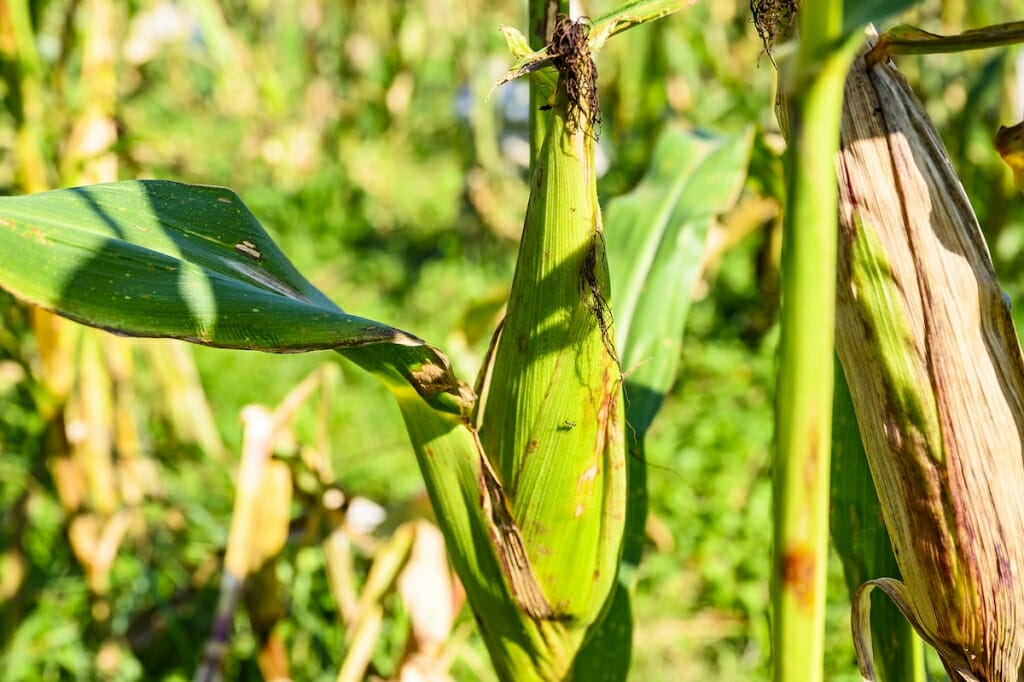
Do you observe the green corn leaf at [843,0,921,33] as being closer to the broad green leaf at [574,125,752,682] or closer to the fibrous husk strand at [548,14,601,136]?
the fibrous husk strand at [548,14,601,136]

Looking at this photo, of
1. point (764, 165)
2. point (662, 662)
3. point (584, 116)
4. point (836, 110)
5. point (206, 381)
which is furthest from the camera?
point (206, 381)

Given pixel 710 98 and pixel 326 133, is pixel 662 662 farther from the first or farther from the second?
pixel 326 133

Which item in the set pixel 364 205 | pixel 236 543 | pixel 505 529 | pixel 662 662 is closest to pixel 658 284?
pixel 505 529

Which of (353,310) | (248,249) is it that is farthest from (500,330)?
(353,310)

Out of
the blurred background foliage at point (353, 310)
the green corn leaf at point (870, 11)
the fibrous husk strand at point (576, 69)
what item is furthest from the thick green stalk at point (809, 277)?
the blurred background foliage at point (353, 310)

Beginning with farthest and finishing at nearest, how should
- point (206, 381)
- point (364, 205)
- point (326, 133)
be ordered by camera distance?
1. point (326, 133)
2. point (364, 205)
3. point (206, 381)
